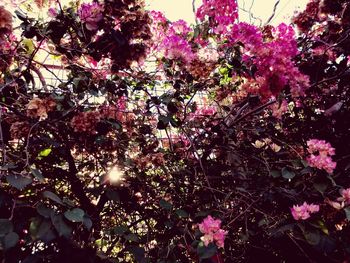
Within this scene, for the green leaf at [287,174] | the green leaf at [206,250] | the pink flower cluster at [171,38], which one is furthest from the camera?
the pink flower cluster at [171,38]

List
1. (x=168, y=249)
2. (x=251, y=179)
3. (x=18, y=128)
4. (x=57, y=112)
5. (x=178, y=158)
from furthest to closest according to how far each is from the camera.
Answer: (x=178, y=158) → (x=251, y=179) → (x=57, y=112) → (x=18, y=128) → (x=168, y=249)

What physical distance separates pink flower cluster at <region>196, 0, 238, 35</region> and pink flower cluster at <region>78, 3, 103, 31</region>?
1.12m

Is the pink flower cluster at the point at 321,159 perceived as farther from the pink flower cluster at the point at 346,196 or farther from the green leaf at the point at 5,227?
the green leaf at the point at 5,227

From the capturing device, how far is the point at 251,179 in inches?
92.5

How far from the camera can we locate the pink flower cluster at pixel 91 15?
1.60 metres

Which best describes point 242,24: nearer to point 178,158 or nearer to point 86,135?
point 178,158

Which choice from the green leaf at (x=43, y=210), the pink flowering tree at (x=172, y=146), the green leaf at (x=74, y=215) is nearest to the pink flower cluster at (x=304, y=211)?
the pink flowering tree at (x=172, y=146)

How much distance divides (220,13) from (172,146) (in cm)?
114

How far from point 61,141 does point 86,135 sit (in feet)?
0.92

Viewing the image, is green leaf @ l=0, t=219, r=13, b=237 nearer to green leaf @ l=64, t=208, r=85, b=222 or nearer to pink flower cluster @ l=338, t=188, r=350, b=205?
green leaf @ l=64, t=208, r=85, b=222

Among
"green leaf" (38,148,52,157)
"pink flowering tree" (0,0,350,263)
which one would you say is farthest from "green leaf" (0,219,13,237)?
"green leaf" (38,148,52,157)

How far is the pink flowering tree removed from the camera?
155cm

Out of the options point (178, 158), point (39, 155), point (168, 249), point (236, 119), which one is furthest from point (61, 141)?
point (236, 119)

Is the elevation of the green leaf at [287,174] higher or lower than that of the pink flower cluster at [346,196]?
higher
